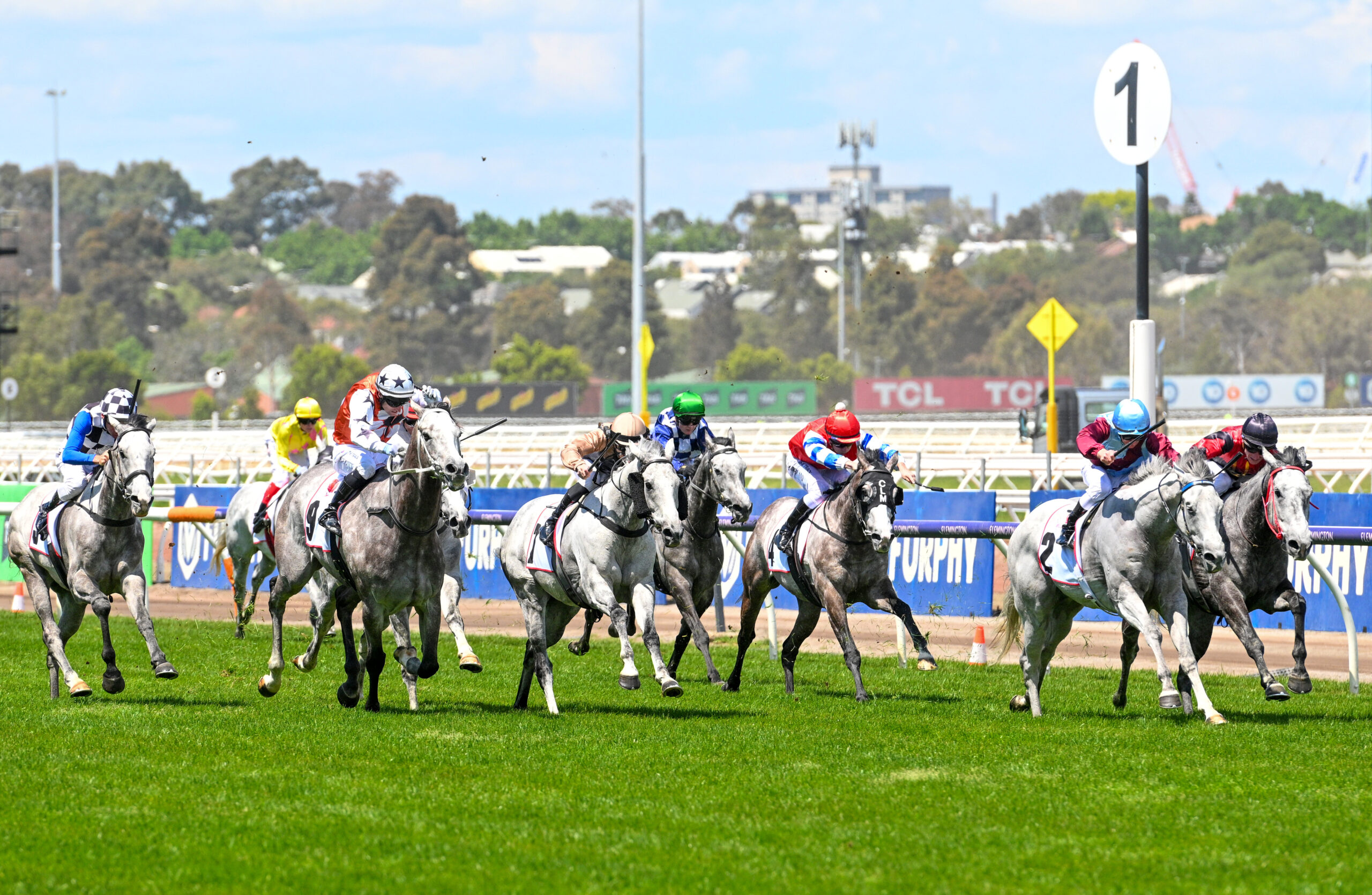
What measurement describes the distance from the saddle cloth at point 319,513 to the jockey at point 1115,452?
466 cm

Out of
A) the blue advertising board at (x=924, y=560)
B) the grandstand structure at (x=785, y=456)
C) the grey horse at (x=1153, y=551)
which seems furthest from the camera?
the grandstand structure at (x=785, y=456)

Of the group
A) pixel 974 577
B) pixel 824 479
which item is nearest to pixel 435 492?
pixel 824 479

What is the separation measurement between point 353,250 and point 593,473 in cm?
13761

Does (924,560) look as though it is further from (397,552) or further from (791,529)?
(397,552)

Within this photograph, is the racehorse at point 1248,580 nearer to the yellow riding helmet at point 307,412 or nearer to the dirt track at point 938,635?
the dirt track at point 938,635

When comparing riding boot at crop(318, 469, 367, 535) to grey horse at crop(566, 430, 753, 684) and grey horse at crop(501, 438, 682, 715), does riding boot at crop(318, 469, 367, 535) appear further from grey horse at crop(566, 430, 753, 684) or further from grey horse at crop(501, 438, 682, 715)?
grey horse at crop(566, 430, 753, 684)

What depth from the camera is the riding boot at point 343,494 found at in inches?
437

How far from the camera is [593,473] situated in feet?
37.2

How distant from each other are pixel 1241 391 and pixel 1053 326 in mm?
61478

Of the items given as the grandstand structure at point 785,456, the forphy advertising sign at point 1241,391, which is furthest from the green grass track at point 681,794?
the forphy advertising sign at point 1241,391

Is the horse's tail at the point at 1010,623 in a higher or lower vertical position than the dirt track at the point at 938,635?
higher

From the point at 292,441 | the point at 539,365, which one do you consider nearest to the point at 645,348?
the point at 292,441

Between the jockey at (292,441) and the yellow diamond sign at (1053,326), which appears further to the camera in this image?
the yellow diamond sign at (1053,326)

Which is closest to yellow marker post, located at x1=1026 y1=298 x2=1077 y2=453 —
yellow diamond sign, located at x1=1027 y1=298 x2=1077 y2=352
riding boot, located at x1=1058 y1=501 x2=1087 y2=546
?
yellow diamond sign, located at x1=1027 y1=298 x2=1077 y2=352
